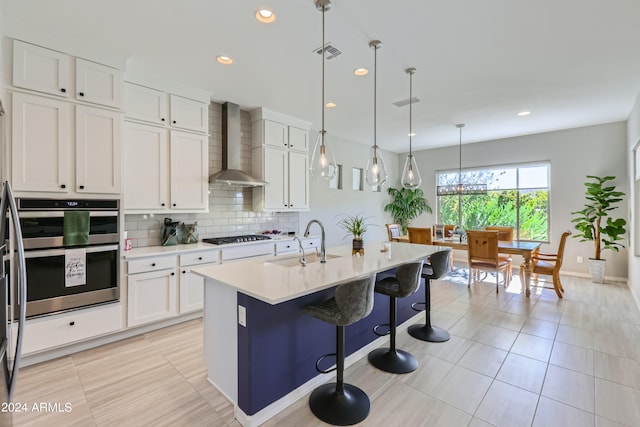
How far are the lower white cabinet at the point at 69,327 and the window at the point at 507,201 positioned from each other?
6.97 m

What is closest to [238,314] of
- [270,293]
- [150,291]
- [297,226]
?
[270,293]

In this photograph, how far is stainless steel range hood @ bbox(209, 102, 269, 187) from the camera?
13.3ft

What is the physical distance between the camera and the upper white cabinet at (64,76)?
2410 millimetres

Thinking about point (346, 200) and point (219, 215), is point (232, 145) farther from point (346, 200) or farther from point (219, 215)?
point (346, 200)

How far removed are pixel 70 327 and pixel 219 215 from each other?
2.08 metres

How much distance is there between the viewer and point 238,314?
6.32 feet

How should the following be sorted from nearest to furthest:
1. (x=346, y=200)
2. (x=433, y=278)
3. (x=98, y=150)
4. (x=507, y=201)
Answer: (x=98, y=150)
(x=433, y=278)
(x=507, y=201)
(x=346, y=200)

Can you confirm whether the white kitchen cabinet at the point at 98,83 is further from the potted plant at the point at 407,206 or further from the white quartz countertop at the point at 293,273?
the potted plant at the point at 407,206

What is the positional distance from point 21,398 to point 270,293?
2.15m

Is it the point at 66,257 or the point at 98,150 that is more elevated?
the point at 98,150

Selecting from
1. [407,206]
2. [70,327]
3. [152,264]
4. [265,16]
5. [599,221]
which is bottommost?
[70,327]

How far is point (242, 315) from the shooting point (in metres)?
1.88

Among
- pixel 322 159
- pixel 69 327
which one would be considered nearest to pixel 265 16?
pixel 322 159

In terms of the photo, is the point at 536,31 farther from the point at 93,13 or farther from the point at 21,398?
the point at 21,398
